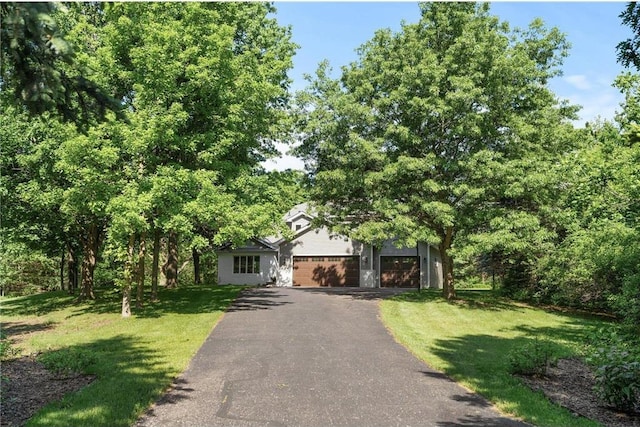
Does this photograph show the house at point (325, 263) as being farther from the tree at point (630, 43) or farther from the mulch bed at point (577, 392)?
the tree at point (630, 43)

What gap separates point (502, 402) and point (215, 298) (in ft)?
59.1

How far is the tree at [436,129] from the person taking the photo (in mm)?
21516

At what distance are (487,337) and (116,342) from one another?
11.2 m

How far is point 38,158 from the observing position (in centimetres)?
1861

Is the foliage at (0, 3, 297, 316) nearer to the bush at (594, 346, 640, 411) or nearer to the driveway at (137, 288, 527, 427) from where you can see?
the driveway at (137, 288, 527, 427)

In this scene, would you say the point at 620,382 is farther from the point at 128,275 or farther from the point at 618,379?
the point at 128,275

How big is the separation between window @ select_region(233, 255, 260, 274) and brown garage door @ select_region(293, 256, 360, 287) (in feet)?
9.88

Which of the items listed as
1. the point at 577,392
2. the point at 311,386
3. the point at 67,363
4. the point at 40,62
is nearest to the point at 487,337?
the point at 577,392

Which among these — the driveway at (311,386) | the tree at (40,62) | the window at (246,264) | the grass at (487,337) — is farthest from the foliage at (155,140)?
the window at (246,264)

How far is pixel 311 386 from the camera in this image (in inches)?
358

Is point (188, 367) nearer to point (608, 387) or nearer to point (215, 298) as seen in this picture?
point (608, 387)

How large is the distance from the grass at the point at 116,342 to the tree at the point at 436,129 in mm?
8565

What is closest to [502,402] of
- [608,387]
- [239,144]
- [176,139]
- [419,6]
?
[608,387]

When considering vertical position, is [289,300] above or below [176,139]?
below
